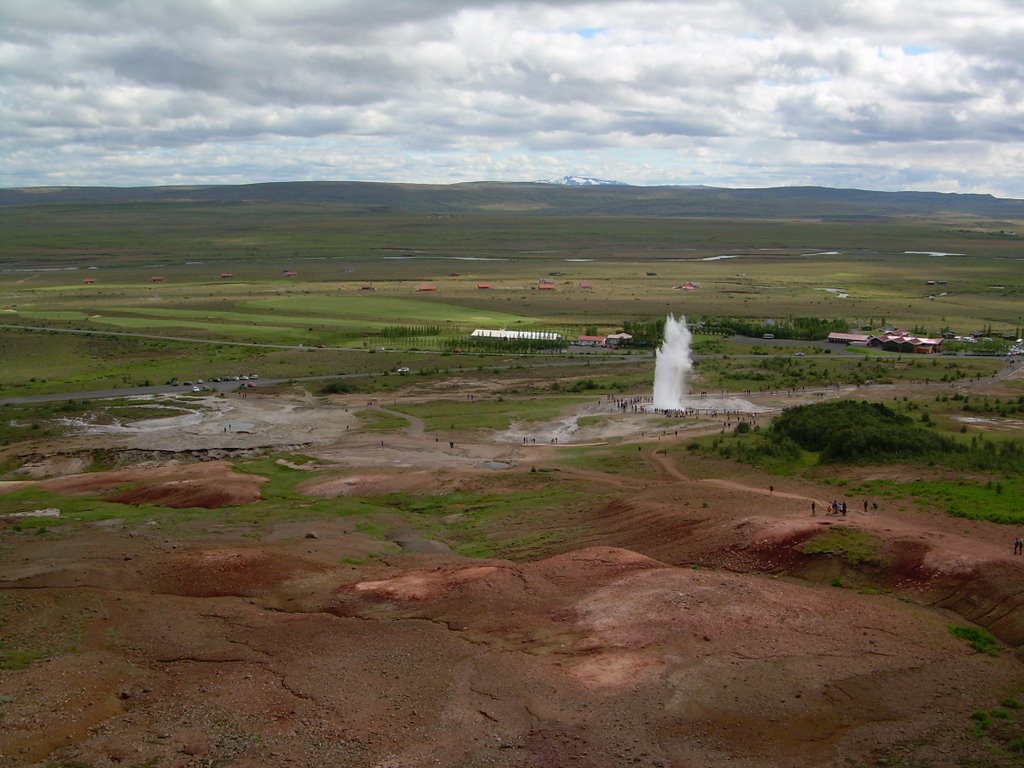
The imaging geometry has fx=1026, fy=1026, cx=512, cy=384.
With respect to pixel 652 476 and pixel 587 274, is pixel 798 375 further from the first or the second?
pixel 587 274

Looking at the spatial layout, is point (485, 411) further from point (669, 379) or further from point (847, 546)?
point (847, 546)

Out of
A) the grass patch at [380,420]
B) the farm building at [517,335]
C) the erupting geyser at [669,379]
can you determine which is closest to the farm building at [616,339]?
the farm building at [517,335]

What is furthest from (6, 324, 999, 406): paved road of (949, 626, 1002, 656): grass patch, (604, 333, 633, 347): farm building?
(949, 626, 1002, 656): grass patch

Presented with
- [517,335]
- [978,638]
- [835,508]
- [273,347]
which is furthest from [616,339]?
[978,638]

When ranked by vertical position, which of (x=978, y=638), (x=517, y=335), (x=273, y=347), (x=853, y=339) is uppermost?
(x=853, y=339)

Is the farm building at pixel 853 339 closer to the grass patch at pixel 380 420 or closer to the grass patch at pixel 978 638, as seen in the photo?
the grass patch at pixel 380 420

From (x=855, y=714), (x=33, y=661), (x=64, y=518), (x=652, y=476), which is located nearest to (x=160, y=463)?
(x=64, y=518)
